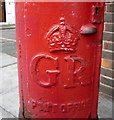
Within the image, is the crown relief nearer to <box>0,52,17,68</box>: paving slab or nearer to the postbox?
the postbox

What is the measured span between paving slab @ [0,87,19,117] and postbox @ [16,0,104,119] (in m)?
0.93

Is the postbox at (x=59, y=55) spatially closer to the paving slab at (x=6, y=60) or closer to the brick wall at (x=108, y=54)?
the brick wall at (x=108, y=54)

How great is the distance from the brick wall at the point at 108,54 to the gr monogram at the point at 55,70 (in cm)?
114

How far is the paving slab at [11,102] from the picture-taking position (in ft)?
8.25

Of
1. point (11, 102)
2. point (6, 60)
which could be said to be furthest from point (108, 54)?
point (6, 60)

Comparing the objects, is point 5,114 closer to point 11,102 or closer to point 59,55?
point 11,102

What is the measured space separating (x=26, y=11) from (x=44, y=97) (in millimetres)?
574

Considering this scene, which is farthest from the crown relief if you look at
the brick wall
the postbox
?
the brick wall

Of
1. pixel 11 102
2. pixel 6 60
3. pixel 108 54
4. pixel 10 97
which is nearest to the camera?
pixel 108 54

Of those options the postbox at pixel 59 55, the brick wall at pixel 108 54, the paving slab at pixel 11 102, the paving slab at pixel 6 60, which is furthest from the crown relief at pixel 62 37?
the paving slab at pixel 6 60

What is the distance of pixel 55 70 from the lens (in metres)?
1.43

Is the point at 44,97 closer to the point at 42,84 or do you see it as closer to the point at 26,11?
the point at 42,84

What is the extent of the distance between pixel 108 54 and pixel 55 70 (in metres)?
1.28

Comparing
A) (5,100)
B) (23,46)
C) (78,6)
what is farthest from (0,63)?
(78,6)
